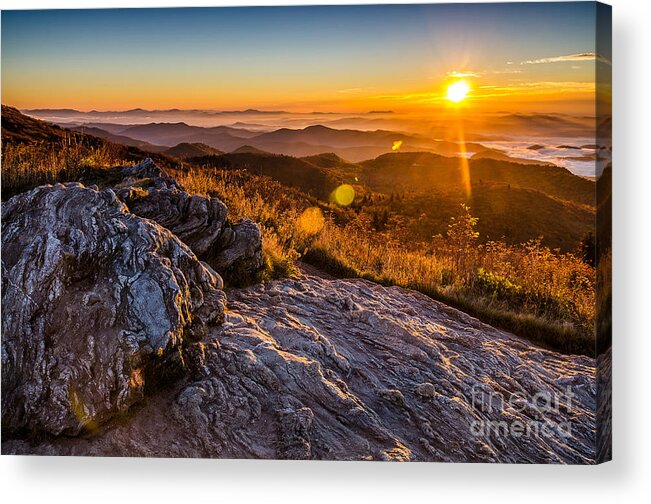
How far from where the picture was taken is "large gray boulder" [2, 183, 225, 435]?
5.96m

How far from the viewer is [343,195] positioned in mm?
9398

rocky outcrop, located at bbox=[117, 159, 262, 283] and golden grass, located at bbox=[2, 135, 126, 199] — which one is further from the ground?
golden grass, located at bbox=[2, 135, 126, 199]

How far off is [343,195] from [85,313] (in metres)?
4.18

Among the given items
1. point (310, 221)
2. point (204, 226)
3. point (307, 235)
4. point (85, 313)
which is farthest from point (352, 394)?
point (310, 221)

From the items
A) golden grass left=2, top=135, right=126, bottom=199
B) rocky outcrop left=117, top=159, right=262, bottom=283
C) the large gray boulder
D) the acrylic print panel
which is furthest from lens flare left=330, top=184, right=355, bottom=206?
the large gray boulder

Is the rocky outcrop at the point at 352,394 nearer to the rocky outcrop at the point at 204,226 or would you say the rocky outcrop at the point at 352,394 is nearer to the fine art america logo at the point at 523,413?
the fine art america logo at the point at 523,413

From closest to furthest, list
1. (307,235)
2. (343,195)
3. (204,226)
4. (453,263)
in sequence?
1. (204,226)
2. (453,263)
3. (307,235)
4. (343,195)

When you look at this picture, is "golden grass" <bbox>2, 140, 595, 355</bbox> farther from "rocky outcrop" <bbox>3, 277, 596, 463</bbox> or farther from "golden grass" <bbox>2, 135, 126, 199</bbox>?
"rocky outcrop" <bbox>3, 277, 596, 463</bbox>

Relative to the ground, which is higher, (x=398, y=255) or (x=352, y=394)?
(x=398, y=255)

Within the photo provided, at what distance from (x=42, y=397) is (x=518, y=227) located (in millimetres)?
5535

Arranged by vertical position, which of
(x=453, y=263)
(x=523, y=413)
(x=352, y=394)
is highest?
(x=453, y=263)

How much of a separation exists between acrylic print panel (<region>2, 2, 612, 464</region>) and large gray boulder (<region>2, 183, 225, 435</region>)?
0.02m

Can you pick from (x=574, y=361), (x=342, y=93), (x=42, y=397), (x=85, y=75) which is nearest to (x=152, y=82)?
(x=85, y=75)

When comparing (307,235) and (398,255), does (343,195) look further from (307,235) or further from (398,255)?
(398,255)
